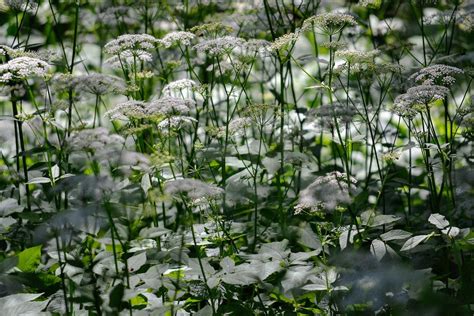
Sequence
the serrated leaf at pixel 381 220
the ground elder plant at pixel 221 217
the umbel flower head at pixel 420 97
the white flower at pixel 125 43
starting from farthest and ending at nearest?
the white flower at pixel 125 43, the serrated leaf at pixel 381 220, the umbel flower head at pixel 420 97, the ground elder plant at pixel 221 217

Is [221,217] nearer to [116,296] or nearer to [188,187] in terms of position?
[188,187]

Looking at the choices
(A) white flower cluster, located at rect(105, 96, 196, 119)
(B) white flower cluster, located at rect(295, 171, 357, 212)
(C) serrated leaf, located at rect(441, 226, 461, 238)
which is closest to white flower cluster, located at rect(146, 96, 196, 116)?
(A) white flower cluster, located at rect(105, 96, 196, 119)

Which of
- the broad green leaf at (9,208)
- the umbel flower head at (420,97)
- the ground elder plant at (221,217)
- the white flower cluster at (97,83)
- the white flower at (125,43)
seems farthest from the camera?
the broad green leaf at (9,208)

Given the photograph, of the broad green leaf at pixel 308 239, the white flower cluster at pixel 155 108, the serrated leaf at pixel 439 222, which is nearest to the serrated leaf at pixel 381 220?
the serrated leaf at pixel 439 222

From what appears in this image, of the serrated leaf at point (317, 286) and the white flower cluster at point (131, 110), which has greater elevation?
the white flower cluster at point (131, 110)

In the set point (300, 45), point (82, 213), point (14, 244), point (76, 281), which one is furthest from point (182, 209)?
point (300, 45)

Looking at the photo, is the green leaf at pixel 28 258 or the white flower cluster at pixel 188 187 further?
the green leaf at pixel 28 258

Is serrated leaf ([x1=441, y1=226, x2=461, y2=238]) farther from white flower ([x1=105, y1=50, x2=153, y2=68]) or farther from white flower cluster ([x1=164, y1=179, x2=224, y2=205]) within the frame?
white flower ([x1=105, y1=50, x2=153, y2=68])

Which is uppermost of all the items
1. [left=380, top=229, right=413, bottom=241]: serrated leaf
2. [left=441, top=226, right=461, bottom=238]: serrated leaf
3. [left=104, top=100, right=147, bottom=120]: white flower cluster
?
[left=104, top=100, right=147, bottom=120]: white flower cluster

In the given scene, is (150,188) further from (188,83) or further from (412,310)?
(412,310)

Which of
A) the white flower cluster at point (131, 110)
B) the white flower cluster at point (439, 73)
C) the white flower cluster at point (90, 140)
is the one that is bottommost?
the white flower cluster at point (90, 140)

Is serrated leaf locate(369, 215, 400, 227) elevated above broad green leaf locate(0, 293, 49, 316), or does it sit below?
above

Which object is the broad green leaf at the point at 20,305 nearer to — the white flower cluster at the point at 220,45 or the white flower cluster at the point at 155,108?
the white flower cluster at the point at 155,108

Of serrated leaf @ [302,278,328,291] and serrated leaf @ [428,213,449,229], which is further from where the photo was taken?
serrated leaf @ [428,213,449,229]
